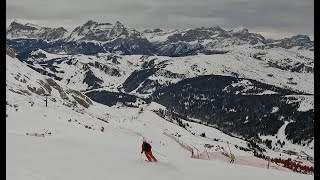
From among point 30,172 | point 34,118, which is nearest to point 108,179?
point 30,172

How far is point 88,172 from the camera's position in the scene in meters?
25.3

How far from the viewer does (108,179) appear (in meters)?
24.3

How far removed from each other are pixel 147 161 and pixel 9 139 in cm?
1007

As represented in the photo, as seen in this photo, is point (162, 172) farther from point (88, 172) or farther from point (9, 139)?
point (9, 139)

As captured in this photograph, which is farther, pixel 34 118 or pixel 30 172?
pixel 34 118

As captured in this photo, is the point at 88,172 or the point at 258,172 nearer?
the point at 88,172

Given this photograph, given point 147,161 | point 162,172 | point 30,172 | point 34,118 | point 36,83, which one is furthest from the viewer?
point 36,83
